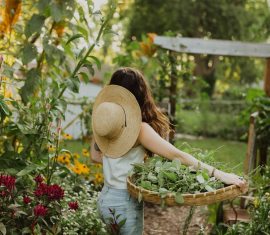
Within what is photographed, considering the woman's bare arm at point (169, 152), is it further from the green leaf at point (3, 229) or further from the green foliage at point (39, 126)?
the green leaf at point (3, 229)

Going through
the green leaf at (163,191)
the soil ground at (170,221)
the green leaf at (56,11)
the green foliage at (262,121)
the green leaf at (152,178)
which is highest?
the green leaf at (56,11)

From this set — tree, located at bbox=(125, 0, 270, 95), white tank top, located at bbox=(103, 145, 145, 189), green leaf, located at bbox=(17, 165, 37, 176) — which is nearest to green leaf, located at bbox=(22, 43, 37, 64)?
green leaf, located at bbox=(17, 165, 37, 176)

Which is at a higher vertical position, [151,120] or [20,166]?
[151,120]

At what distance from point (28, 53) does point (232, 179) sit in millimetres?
1827

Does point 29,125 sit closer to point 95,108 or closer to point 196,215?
point 95,108

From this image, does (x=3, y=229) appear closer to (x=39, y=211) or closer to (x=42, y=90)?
(x=39, y=211)

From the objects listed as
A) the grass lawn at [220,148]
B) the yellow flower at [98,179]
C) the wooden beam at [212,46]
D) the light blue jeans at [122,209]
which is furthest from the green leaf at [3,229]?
the grass lawn at [220,148]

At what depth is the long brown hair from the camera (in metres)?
2.60

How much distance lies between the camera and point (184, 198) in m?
2.28

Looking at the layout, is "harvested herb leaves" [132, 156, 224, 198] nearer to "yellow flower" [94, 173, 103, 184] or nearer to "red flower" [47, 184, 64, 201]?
"red flower" [47, 184, 64, 201]

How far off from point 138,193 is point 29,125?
4.63ft

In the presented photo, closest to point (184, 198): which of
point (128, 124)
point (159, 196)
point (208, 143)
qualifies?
point (159, 196)

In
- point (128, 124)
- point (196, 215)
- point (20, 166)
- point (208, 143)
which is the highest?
point (128, 124)

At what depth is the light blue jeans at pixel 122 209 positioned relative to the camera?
2.58 m
